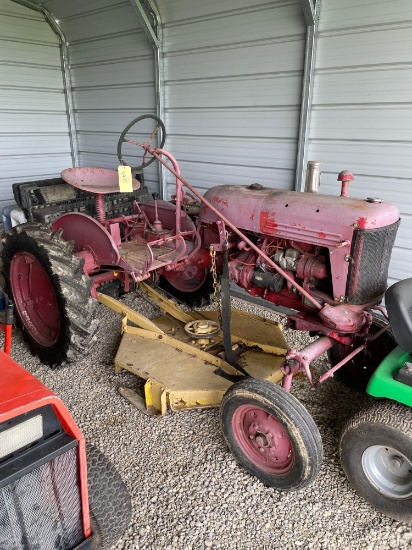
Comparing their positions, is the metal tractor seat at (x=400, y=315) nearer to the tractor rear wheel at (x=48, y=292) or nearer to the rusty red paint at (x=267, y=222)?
the rusty red paint at (x=267, y=222)

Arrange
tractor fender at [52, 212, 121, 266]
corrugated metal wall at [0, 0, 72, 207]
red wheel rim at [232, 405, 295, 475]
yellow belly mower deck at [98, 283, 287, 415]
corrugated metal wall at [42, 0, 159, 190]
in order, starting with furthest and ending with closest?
corrugated metal wall at [0, 0, 72, 207]
corrugated metal wall at [42, 0, 159, 190]
tractor fender at [52, 212, 121, 266]
yellow belly mower deck at [98, 283, 287, 415]
red wheel rim at [232, 405, 295, 475]

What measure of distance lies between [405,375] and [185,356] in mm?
1321

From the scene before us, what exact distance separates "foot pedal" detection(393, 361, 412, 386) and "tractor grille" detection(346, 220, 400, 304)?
492 mm

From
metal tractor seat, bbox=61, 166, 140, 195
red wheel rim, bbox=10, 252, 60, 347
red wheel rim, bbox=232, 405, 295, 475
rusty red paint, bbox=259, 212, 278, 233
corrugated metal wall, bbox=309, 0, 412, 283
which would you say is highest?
corrugated metal wall, bbox=309, 0, 412, 283

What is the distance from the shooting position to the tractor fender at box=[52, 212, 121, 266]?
2869 mm

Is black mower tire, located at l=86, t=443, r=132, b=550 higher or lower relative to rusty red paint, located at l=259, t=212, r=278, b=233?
lower

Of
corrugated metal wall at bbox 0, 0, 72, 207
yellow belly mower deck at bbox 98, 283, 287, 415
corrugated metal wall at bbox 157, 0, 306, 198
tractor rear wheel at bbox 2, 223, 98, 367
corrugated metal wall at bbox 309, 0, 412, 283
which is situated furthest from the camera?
corrugated metal wall at bbox 0, 0, 72, 207

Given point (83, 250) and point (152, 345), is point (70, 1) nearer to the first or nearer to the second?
point (83, 250)

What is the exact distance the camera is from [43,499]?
4.33 feet

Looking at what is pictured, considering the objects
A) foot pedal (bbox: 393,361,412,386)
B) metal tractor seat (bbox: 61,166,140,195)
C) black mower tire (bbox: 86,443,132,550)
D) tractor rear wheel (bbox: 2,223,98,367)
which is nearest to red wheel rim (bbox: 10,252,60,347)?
tractor rear wheel (bbox: 2,223,98,367)

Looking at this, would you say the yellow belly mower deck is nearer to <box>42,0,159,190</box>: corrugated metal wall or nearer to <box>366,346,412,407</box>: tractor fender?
<box>366,346,412,407</box>: tractor fender

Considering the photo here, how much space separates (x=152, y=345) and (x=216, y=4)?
339 cm

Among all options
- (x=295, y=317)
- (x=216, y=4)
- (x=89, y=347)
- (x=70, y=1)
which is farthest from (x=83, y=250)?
(x=70, y=1)

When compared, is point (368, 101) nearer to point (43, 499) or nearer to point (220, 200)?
point (220, 200)
